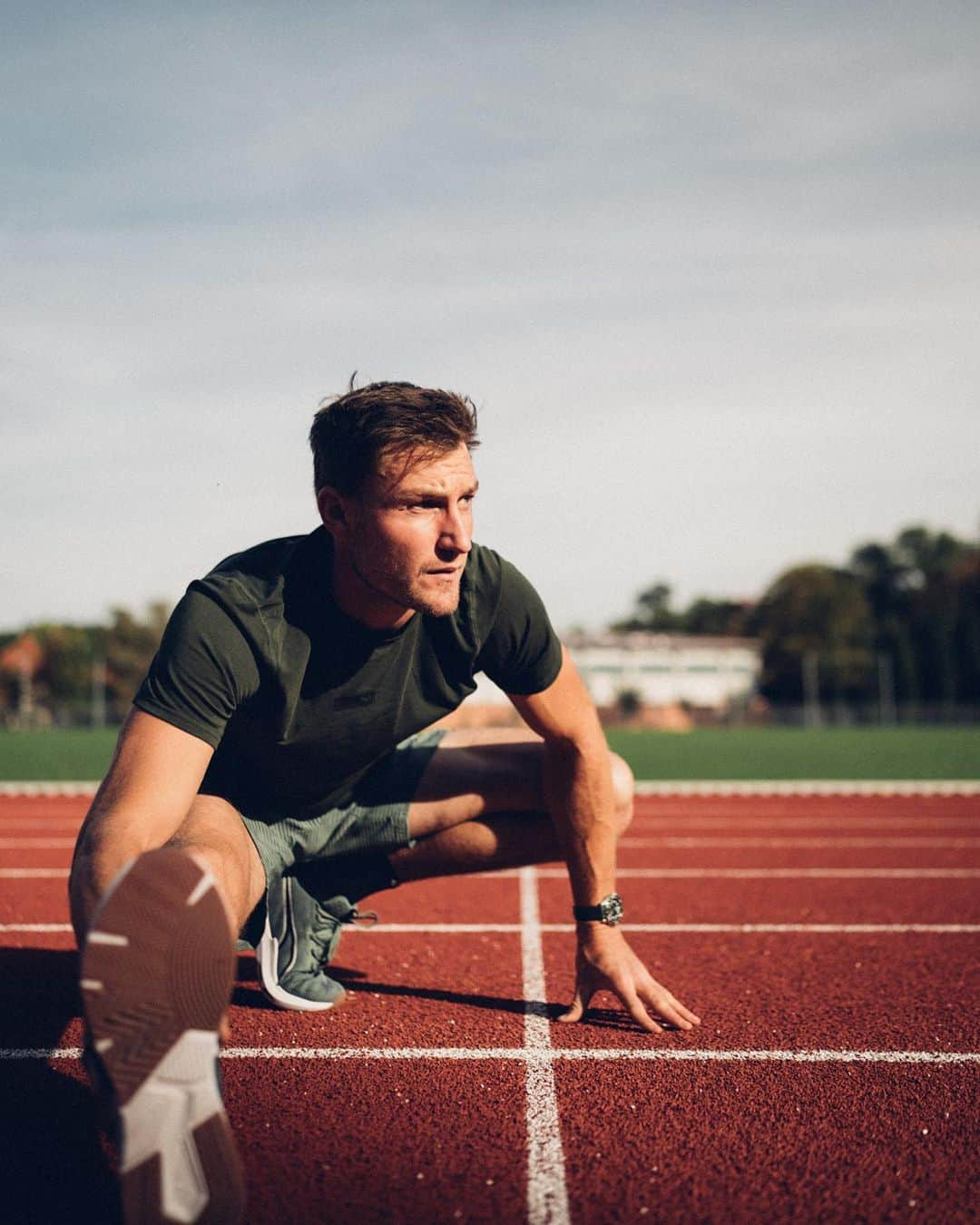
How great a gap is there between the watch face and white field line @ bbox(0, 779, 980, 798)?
10644 mm

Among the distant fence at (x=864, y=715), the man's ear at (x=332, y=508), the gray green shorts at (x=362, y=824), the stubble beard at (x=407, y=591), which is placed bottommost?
the distant fence at (x=864, y=715)

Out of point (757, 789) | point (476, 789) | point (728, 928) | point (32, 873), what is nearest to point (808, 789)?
point (757, 789)

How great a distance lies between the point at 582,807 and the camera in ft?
11.2

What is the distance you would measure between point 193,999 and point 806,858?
6.60 m

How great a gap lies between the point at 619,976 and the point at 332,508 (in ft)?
4.91

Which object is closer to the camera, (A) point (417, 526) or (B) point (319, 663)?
(A) point (417, 526)

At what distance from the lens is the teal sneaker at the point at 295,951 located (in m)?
3.54

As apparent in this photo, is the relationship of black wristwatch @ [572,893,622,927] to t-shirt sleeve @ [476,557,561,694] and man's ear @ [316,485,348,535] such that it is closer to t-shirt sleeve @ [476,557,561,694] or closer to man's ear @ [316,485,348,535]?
t-shirt sleeve @ [476,557,561,694]

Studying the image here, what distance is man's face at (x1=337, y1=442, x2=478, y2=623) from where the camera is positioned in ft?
9.43

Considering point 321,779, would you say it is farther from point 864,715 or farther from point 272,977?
point 864,715

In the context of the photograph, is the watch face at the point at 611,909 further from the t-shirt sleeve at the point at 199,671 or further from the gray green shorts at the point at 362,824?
the t-shirt sleeve at the point at 199,671

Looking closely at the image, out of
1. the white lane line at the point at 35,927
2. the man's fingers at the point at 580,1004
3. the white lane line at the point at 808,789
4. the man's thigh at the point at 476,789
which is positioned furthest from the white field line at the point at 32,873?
→ the white lane line at the point at 808,789

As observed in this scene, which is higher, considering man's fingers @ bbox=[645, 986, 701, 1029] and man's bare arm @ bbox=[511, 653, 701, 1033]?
man's bare arm @ bbox=[511, 653, 701, 1033]

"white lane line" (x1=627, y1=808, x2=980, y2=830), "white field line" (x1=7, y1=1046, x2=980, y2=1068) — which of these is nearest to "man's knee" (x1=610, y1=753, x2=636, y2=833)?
"white field line" (x1=7, y1=1046, x2=980, y2=1068)
